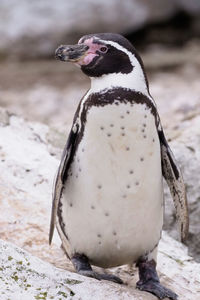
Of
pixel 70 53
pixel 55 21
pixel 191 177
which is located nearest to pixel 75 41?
pixel 55 21

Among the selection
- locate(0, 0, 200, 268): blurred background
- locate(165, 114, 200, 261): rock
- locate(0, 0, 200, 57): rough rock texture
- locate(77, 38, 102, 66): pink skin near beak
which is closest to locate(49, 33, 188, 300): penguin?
locate(77, 38, 102, 66): pink skin near beak

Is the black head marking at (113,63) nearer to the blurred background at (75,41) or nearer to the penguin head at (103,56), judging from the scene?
the penguin head at (103,56)

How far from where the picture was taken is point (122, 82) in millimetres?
3172

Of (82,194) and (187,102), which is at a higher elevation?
(82,194)

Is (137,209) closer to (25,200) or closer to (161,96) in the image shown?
(25,200)

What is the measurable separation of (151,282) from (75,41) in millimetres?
7764

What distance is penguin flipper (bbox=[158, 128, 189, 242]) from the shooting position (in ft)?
11.2

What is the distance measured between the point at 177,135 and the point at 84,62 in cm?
200

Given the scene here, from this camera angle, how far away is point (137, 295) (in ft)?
10.5

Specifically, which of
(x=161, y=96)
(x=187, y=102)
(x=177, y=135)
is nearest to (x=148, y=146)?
(x=177, y=135)

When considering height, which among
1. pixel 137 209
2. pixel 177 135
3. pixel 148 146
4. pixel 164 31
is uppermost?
pixel 148 146

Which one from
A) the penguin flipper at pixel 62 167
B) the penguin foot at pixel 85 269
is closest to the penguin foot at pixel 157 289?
the penguin foot at pixel 85 269

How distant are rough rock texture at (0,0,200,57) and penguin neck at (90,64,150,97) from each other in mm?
7595

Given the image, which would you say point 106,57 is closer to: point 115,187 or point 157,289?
point 115,187
